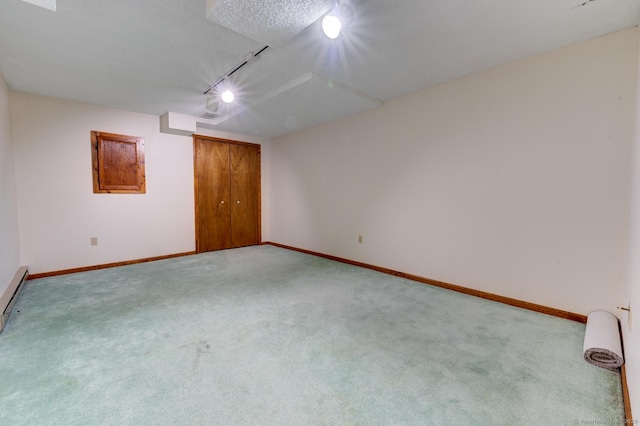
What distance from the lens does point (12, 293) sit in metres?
2.67

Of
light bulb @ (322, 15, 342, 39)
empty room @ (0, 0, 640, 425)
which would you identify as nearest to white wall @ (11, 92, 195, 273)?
empty room @ (0, 0, 640, 425)

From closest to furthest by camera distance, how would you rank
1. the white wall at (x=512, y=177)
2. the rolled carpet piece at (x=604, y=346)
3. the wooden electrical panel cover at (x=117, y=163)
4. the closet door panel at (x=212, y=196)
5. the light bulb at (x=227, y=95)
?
the rolled carpet piece at (x=604, y=346) < the white wall at (x=512, y=177) < the light bulb at (x=227, y=95) < the wooden electrical panel cover at (x=117, y=163) < the closet door panel at (x=212, y=196)

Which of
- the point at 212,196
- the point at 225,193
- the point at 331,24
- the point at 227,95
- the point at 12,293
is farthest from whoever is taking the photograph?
A: the point at 225,193

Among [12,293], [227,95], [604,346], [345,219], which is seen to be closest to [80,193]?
[12,293]

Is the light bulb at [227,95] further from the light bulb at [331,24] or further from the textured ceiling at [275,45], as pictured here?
the light bulb at [331,24]

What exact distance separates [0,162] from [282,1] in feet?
10.5

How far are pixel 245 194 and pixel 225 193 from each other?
0.43 meters

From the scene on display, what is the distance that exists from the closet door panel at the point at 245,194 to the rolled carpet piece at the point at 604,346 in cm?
512

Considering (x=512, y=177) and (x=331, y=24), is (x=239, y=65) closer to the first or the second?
(x=331, y=24)

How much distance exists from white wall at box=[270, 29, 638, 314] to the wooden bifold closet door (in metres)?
2.38

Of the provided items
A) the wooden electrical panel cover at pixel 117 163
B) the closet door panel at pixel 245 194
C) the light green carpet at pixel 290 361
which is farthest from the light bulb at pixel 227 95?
the light green carpet at pixel 290 361

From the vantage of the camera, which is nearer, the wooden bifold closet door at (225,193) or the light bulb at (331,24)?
the light bulb at (331,24)

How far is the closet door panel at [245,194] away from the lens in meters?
5.48

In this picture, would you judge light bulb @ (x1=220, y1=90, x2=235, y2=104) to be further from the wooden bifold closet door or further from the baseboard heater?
the baseboard heater
